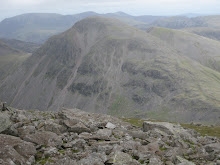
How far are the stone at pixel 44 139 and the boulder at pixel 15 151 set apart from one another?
140 cm

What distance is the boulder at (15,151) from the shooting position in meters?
17.0

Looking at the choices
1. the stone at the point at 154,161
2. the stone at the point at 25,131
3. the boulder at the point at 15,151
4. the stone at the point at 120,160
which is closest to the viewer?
the boulder at the point at 15,151

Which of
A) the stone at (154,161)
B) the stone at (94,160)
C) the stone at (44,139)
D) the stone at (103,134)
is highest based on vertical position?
the stone at (94,160)

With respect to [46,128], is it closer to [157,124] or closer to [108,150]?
[108,150]

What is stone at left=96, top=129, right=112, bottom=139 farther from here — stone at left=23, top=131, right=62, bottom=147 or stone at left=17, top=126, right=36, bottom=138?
stone at left=17, top=126, right=36, bottom=138

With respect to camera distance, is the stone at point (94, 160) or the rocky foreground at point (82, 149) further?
the rocky foreground at point (82, 149)

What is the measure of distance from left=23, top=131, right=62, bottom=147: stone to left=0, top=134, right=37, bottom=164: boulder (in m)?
1.40

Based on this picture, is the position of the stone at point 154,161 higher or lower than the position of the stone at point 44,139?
lower

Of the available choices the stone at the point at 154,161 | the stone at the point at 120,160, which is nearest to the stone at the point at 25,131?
the stone at the point at 120,160

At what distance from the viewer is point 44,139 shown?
2180cm

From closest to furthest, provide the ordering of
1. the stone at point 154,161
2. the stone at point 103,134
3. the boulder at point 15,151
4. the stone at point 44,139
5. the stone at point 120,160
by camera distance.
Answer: the boulder at point 15,151 < the stone at point 120,160 < the stone at point 154,161 < the stone at point 44,139 < the stone at point 103,134

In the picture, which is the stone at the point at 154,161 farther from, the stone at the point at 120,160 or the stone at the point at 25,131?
the stone at the point at 25,131

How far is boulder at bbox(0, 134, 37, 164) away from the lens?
1698 centimetres

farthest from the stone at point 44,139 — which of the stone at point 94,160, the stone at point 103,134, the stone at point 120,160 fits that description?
the stone at point 120,160
